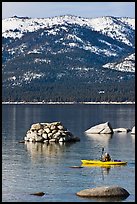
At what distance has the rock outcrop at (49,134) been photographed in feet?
252

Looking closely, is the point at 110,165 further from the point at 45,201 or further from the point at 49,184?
the point at 45,201

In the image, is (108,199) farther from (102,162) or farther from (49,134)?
(49,134)

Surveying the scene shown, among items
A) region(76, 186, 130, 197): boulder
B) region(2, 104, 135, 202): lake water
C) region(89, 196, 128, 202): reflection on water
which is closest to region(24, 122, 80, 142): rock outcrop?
region(2, 104, 135, 202): lake water

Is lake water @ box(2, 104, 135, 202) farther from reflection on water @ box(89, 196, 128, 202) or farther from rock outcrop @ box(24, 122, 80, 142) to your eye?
rock outcrop @ box(24, 122, 80, 142)

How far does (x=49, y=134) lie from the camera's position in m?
A: 77.8

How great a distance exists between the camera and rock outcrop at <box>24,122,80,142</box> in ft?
252

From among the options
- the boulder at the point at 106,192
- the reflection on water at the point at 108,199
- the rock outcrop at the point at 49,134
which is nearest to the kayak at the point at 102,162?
the boulder at the point at 106,192

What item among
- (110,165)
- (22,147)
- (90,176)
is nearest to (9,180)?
(90,176)

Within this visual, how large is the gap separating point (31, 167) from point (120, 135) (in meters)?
39.8

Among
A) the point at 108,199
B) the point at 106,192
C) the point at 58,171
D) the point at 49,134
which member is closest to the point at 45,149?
the point at 49,134

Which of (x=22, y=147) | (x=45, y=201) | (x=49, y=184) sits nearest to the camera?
(x=45, y=201)

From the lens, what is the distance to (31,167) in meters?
51.5

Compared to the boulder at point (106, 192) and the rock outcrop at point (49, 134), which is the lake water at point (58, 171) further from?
the rock outcrop at point (49, 134)

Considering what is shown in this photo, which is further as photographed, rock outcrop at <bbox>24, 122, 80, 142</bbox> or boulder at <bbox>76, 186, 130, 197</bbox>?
rock outcrop at <bbox>24, 122, 80, 142</bbox>
